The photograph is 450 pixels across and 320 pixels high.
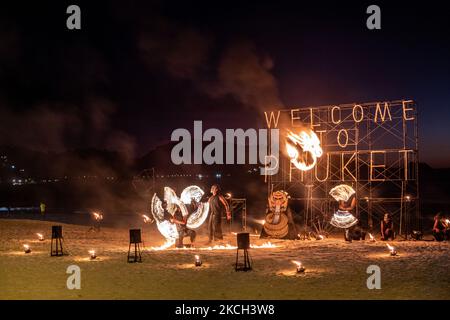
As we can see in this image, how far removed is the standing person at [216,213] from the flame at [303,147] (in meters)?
4.94

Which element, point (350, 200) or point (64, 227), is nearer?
point (350, 200)

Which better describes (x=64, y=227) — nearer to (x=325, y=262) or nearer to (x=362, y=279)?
(x=325, y=262)

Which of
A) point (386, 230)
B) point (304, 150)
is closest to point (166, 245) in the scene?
point (304, 150)

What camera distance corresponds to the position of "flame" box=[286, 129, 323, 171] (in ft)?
89.7

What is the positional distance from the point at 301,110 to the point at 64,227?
14452 millimetres

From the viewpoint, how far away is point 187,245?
866 inches

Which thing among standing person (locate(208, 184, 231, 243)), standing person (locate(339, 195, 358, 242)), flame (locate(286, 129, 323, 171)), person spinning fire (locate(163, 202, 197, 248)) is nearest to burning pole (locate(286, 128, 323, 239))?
flame (locate(286, 129, 323, 171))

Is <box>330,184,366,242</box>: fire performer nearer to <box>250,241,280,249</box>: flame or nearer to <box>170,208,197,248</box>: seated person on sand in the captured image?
<box>250,241,280,249</box>: flame

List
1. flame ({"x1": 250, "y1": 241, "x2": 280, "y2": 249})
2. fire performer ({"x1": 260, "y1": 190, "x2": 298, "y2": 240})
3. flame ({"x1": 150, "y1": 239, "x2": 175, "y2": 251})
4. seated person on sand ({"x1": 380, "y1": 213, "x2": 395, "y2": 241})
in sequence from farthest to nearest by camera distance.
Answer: fire performer ({"x1": 260, "y1": 190, "x2": 298, "y2": 240}) < seated person on sand ({"x1": 380, "y1": 213, "x2": 395, "y2": 241}) < flame ({"x1": 250, "y1": 241, "x2": 280, "y2": 249}) < flame ({"x1": 150, "y1": 239, "x2": 175, "y2": 251})

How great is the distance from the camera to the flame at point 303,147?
27344 millimetres

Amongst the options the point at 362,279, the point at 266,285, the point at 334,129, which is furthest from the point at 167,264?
the point at 334,129

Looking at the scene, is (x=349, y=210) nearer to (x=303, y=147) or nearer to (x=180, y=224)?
(x=303, y=147)

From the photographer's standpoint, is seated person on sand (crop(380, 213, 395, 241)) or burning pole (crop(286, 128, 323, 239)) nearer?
seated person on sand (crop(380, 213, 395, 241))

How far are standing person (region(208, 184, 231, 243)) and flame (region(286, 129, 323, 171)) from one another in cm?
494
